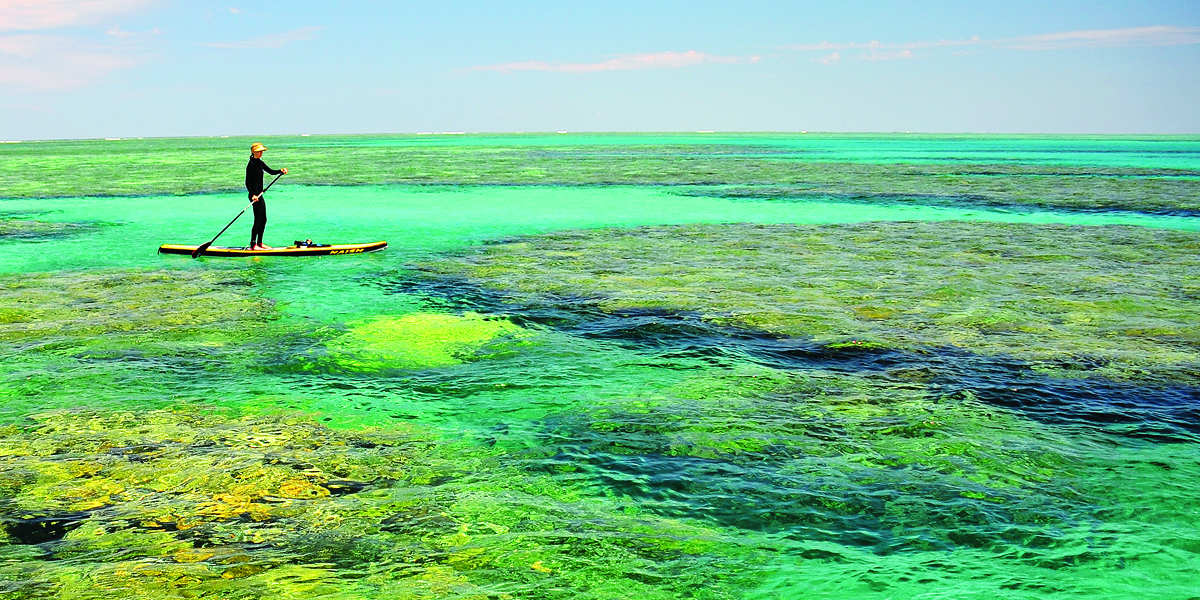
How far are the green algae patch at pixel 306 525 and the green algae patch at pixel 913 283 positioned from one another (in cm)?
582

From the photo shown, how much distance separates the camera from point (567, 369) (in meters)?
10.4

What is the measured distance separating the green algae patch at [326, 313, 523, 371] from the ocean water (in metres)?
0.06

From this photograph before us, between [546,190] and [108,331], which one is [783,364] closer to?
[108,331]

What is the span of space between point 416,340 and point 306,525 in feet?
18.5

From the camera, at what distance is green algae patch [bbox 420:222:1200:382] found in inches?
457

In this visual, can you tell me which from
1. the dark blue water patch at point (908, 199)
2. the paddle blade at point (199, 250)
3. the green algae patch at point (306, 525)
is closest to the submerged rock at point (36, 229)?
the paddle blade at point (199, 250)

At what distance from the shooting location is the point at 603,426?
8.45 m

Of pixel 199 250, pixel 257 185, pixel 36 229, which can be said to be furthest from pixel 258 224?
pixel 36 229

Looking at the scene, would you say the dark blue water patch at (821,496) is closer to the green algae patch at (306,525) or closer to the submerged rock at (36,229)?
the green algae patch at (306,525)

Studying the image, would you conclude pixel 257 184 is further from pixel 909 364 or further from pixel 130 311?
pixel 909 364

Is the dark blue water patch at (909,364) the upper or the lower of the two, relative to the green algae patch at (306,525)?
upper

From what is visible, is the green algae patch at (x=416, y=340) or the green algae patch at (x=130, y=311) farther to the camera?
the green algae patch at (x=130, y=311)

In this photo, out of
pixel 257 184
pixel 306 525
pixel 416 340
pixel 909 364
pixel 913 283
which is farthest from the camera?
pixel 257 184

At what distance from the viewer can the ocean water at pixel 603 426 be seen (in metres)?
5.76
